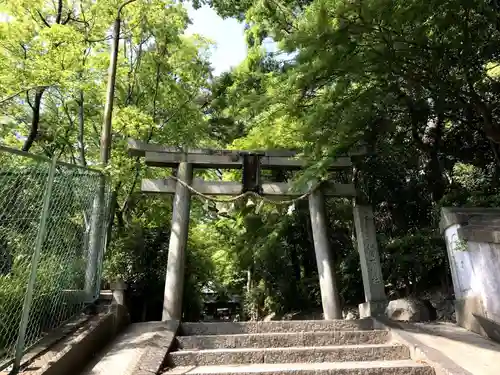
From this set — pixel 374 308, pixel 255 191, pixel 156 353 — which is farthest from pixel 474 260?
pixel 156 353

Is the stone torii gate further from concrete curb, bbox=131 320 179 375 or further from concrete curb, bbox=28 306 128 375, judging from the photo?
concrete curb, bbox=131 320 179 375

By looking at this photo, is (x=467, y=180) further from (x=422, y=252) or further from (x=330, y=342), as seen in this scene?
(x=330, y=342)

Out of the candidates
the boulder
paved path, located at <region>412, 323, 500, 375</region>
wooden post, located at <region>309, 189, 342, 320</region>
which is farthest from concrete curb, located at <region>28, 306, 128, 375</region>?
the boulder

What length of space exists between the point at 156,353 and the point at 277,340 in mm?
1555

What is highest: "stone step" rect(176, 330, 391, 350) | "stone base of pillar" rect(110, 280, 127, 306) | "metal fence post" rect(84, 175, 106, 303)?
"metal fence post" rect(84, 175, 106, 303)

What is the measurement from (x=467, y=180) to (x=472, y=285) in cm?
435

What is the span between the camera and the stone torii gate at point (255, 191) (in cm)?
667

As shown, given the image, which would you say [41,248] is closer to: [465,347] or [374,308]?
[465,347]

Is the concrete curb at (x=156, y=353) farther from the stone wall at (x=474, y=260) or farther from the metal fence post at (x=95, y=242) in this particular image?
the stone wall at (x=474, y=260)

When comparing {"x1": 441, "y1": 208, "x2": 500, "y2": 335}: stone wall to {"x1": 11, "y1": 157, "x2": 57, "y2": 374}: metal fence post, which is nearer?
{"x1": 11, "y1": 157, "x2": 57, "y2": 374}: metal fence post

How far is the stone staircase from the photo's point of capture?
12.6ft

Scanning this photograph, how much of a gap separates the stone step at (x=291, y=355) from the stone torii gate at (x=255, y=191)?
7.02ft

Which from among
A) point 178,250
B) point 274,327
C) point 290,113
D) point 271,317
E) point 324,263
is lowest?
point 274,327

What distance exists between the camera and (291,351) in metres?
4.37
